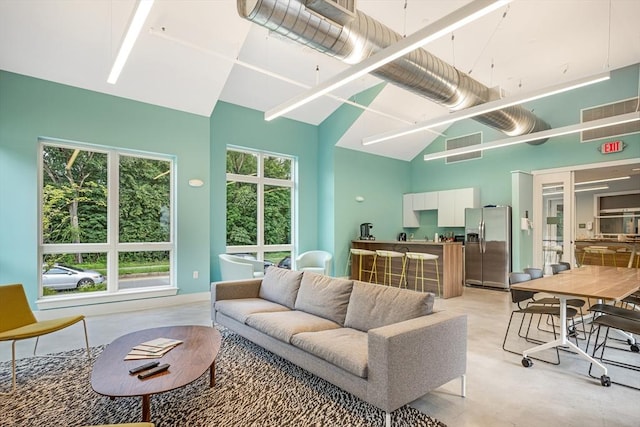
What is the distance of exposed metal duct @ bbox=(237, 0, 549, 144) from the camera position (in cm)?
278

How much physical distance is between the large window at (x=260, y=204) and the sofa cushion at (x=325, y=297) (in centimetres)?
325

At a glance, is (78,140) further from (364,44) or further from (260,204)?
(364,44)

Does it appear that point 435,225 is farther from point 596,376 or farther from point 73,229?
point 73,229

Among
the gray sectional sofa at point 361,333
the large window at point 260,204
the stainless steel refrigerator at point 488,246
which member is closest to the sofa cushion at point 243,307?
the gray sectional sofa at point 361,333

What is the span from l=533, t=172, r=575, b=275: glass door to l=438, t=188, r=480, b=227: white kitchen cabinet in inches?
A: 47.0

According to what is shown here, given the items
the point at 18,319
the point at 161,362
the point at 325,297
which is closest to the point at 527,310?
the point at 325,297

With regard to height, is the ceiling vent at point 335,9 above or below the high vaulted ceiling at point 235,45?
below

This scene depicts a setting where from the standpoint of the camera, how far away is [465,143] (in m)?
7.83

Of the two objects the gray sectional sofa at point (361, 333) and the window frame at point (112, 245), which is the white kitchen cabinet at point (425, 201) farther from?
the window frame at point (112, 245)

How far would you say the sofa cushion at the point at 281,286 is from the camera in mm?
3607

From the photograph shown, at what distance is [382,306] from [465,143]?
6.42m

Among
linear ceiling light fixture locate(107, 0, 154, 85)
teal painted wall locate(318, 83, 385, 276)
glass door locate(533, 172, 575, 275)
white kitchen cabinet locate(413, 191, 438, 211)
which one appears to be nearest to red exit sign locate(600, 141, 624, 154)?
glass door locate(533, 172, 575, 275)

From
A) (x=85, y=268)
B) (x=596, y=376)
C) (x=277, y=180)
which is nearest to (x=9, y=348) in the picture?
(x=85, y=268)

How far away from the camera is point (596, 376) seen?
267 centimetres
